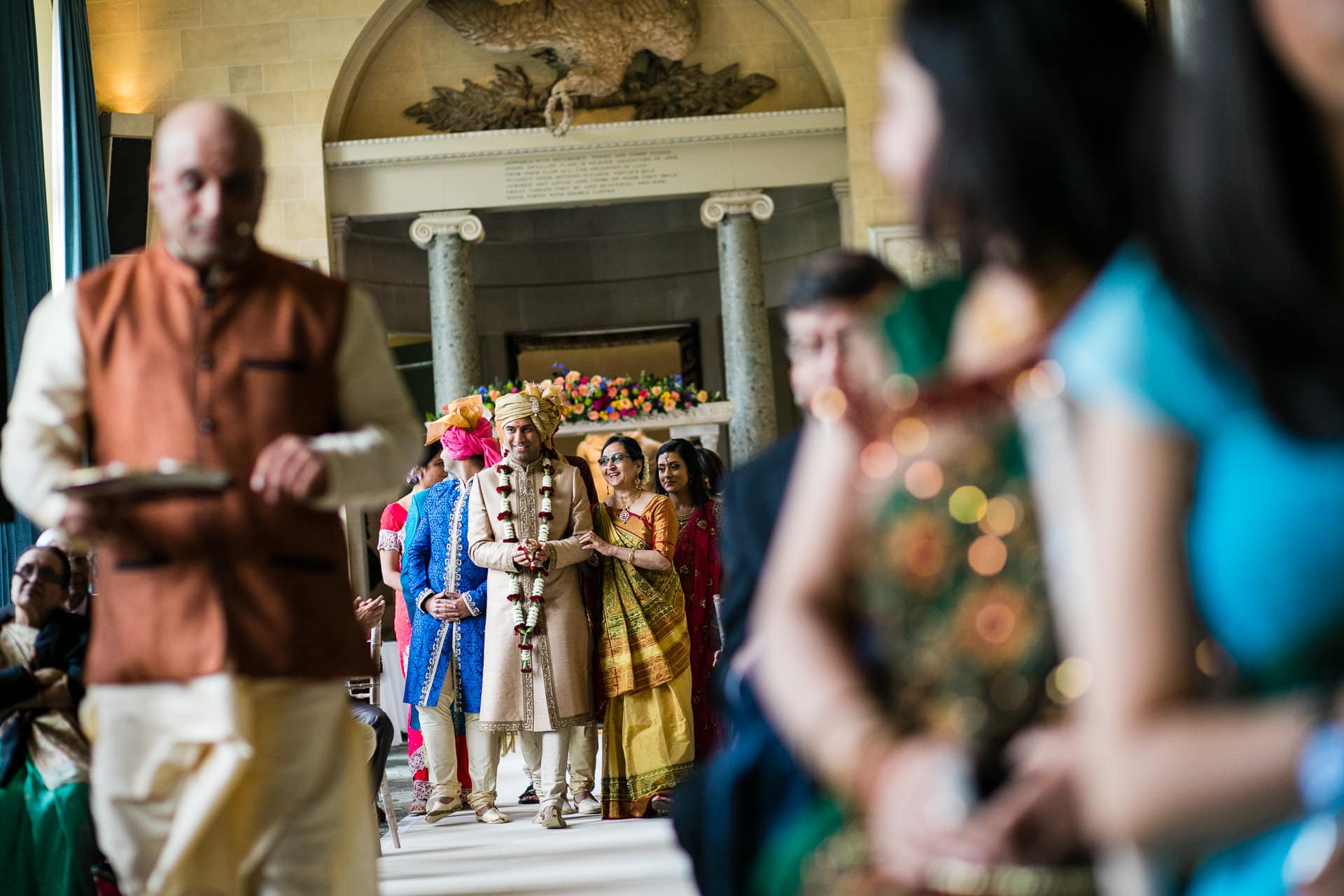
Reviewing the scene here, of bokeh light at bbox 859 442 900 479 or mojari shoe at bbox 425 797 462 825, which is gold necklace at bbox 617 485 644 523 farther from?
bokeh light at bbox 859 442 900 479

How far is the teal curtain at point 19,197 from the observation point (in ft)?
22.1

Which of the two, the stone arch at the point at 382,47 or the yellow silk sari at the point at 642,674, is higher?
the stone arch at the point at 382,47

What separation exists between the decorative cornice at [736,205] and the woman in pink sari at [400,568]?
6.51m

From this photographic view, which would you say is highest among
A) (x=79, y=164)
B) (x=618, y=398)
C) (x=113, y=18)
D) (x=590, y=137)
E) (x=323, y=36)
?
(x=113, y=18)

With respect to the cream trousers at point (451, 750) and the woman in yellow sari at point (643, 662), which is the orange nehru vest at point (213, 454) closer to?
the woman in yellow sari at point (643, 662)

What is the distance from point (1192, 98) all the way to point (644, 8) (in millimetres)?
13302

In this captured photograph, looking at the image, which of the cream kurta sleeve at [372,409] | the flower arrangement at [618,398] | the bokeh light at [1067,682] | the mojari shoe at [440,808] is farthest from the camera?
the flower arrangement at [618,398]

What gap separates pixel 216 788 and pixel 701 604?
15.8 feet

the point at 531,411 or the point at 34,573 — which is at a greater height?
the point at 531,411

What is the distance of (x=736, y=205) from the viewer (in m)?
13.8

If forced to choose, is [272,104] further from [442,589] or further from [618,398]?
[442,589]

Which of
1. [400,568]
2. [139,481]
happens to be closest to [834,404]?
[139,481]

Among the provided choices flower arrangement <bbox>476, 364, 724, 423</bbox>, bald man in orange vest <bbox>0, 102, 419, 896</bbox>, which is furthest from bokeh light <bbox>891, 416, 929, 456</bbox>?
flower arrangement <bbox>476, 364, 724, 423</bbox>

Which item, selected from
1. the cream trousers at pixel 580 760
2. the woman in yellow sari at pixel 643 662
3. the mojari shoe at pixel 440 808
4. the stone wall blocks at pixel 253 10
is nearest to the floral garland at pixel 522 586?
the woman in yellow sari at pixel 643 662
